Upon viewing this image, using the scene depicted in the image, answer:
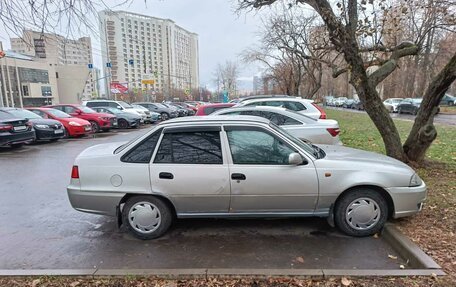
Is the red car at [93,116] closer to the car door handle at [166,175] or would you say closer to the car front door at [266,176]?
the car door handle at [166,175]

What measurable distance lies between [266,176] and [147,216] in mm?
1607

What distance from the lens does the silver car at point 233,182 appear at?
3672 mm

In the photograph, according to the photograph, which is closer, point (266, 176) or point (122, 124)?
point (266, 176)

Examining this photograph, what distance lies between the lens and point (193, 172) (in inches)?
145

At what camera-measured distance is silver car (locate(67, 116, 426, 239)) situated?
145 inches

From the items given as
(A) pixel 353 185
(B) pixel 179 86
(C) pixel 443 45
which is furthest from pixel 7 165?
(B) pixel 179 86

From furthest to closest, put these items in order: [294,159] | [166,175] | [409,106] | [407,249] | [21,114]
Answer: [409,106], [21,114], [166,175], [294,159], [407,249]

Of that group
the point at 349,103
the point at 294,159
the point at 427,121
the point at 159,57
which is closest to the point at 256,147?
the point at 294,159

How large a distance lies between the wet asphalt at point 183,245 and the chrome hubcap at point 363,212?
22 centimetres

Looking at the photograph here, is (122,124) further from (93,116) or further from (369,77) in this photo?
(369,77)

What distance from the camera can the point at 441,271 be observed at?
288 centimetres

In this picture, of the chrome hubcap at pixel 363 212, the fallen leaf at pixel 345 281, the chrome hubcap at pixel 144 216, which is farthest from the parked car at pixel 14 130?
the fallen leaf at pixel 345 281

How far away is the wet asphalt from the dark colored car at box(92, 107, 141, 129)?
13208mm

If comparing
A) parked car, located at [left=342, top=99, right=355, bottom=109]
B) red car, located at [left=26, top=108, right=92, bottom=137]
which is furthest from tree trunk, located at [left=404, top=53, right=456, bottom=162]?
parked car, located at [left=342, top=99, right=355, bottom=109]
